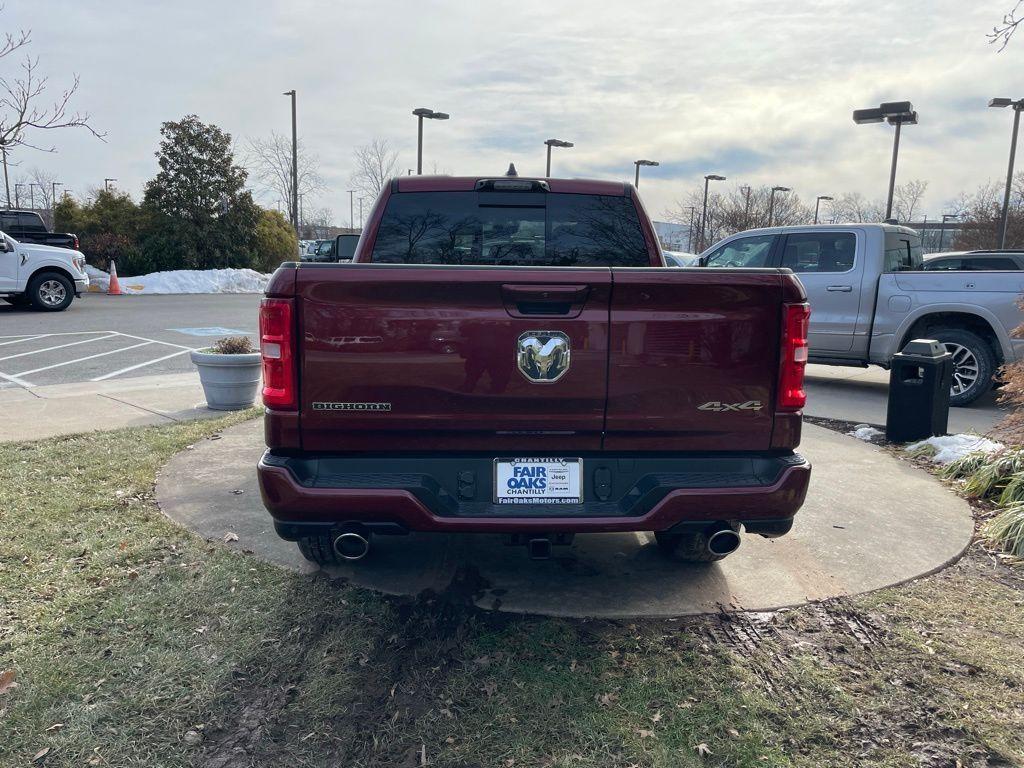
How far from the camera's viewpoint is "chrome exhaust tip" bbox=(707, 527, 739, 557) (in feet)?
9.69

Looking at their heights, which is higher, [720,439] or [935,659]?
[720,439]

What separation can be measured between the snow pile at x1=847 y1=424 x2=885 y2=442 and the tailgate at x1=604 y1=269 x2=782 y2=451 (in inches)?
183

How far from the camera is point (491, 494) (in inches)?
113

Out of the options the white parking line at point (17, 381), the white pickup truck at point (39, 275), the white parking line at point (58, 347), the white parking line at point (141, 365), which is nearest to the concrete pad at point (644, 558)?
the white parking line at point (17, 381)

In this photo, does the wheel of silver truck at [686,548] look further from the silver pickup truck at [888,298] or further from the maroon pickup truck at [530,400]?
the silver pickup truck at [888,298]

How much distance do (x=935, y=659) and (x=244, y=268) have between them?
93.2ft

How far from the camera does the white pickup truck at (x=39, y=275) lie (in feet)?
49.8

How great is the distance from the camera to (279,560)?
12.5 ft

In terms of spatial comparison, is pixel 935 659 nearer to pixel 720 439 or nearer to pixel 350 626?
pixel 720 439

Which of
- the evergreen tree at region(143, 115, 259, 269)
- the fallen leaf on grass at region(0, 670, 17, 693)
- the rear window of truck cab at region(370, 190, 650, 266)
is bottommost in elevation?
the fallen leaf on grass at region(0, 670, 17, 693)

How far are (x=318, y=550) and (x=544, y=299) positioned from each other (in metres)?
1.80

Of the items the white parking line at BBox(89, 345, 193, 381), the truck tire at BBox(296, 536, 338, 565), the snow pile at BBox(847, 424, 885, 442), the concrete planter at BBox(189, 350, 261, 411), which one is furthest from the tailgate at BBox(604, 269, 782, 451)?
the white parking line at BBox(89, 345, 193, 381)

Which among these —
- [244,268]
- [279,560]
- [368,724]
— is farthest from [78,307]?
[368,724]

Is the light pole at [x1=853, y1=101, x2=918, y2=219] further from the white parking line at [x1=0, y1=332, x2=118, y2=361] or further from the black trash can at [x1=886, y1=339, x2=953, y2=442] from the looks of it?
the white parking line at [x1=0, y1=332, x2=118, y2=361]
